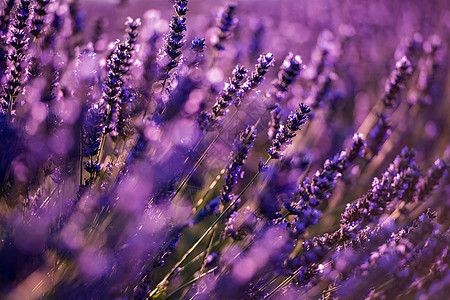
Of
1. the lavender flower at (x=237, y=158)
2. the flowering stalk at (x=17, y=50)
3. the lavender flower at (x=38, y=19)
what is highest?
the lavender flower at (x=38, y=19)

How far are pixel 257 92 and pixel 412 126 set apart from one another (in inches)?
77.6

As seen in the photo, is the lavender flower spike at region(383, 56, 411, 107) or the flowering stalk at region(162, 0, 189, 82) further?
the lavender flower spike at region(383, 56, 411, 107)

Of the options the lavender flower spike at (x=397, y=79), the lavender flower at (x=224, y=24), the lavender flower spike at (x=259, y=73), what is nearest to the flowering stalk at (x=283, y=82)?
the lavender flower spike at (x=259, y=73)

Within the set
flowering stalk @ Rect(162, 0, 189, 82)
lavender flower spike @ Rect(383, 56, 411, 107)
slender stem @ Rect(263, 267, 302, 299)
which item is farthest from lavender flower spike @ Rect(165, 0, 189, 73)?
lavender flower spike @ Rect(383, 56, 411, 107)

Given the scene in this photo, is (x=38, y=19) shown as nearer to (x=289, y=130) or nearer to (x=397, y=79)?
(x=289, y=130)

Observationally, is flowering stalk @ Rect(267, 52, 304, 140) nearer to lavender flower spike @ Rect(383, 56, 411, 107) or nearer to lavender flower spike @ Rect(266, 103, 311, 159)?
lavender flower spike @ Rect(266, 103, 311, 159)

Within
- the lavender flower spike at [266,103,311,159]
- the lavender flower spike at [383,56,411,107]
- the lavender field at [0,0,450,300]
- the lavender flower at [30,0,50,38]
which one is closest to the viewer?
the lavender field at [0,0,450,300]

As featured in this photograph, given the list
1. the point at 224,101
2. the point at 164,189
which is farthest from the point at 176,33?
the point at 164,189

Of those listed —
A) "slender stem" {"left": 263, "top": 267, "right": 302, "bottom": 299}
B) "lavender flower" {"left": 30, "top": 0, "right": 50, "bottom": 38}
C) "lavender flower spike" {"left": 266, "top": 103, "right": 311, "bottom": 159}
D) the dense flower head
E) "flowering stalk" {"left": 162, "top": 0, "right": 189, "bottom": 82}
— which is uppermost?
"lavender flower" {"left": 30, "top": 0, "right": 50, "bottom": 38}

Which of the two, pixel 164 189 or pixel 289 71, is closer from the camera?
pixel 164 189

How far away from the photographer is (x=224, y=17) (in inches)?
69.4

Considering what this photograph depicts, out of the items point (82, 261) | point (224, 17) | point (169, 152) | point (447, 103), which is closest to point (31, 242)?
point (82, 261)

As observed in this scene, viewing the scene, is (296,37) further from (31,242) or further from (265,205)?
(31,242)

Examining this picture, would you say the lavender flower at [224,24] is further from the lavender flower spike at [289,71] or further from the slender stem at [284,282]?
the slender stem at [284,282]
